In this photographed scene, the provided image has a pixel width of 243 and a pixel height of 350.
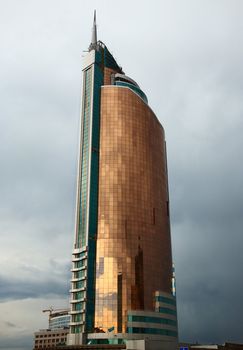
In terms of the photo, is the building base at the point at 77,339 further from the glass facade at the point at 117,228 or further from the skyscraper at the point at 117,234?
the glass facade at the point at 117,228

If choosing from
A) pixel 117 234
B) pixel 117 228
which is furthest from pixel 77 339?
pixel 117 228

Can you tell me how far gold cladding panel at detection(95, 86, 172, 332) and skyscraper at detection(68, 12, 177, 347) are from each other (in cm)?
37

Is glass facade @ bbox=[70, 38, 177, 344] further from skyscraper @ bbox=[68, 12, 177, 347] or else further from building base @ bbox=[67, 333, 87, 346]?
building base @ bbox=[67, 333, 87, 346]

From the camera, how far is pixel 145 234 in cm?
17938

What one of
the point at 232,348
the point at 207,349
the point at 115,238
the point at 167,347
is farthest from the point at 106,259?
the point at 232,348

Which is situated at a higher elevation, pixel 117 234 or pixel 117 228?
pixel 117 228

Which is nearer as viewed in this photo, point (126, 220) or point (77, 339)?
point (77, 339)

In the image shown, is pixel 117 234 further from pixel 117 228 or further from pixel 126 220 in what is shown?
pixel 126 220

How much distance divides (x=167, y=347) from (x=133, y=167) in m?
78.1

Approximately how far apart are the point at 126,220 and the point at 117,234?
778 centimetres

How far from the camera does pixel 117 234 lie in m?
172

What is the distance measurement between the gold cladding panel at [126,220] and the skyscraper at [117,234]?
369mm

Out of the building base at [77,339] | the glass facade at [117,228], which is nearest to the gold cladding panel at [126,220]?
the glass facade at [117,228]

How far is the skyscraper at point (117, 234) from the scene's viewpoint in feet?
518
